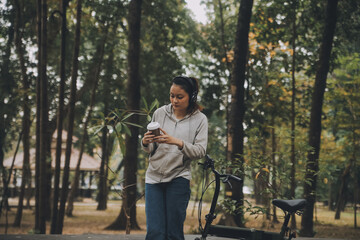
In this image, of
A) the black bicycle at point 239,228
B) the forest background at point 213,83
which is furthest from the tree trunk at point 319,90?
the black bicycle at point 239,228

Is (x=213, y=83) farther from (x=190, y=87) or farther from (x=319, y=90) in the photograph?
(x=190, y=87)

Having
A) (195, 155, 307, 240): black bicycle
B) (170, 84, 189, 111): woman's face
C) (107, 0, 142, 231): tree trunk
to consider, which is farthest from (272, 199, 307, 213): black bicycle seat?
(107, 0, 142, 231): tree trunk

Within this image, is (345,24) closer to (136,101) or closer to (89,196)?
(136,101)

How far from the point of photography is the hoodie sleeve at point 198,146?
3.02m

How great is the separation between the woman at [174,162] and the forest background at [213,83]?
1.59 metres

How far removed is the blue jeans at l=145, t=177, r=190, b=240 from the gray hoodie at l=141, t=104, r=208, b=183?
0.23 ft

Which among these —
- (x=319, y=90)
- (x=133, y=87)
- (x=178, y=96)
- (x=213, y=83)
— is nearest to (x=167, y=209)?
(x=178, y=96)

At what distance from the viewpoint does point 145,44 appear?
1905 centimetres

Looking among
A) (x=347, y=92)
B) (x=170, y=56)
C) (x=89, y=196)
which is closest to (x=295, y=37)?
(x=347, y=92)

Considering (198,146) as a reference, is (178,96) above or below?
above

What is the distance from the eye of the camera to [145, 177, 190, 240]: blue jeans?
3.03 m

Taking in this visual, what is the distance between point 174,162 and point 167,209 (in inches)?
14.4

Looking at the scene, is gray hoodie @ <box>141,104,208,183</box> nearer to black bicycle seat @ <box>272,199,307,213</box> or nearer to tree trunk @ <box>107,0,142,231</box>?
black bicycle seat @ <box>272,199,307,213</box>

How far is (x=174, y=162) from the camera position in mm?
3111
